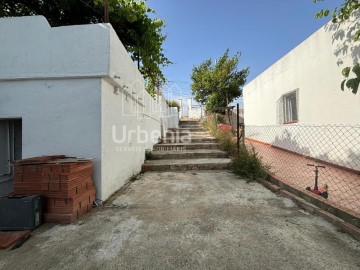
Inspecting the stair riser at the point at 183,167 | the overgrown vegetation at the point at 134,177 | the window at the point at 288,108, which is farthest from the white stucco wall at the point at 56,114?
the window at the point at 288,108

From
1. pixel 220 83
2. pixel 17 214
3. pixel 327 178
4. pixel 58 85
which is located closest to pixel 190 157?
pixel 327 178

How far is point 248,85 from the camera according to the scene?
11.1 meters

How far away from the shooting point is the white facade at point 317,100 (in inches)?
183

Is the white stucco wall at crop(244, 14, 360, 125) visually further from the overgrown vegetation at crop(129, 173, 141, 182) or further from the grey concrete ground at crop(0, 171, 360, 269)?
the overgrown vegetation at crop(129, 173, 141, 182)

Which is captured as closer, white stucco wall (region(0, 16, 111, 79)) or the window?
white stucco wall (region(0, 16, 111, 79))

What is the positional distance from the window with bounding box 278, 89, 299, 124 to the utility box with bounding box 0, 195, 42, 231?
7296 mm

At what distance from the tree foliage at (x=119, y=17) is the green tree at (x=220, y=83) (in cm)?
877

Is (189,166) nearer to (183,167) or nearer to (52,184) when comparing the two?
(183,167)

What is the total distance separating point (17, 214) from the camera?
2377 millimetres

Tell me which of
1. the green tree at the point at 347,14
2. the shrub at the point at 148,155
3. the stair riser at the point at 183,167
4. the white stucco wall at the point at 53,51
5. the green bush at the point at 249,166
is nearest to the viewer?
the white stucco wall at the point at 53,51

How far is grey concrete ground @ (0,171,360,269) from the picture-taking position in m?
1.81

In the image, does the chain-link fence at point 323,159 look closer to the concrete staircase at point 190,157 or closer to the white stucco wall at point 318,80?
the white stucco wall at point 318,80

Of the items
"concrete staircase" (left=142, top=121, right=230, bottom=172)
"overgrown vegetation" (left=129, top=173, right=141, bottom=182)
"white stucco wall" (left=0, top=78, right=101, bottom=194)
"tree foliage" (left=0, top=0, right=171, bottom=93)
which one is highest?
"tree foliage" (left=0, top=0, right=171, bottom=93)

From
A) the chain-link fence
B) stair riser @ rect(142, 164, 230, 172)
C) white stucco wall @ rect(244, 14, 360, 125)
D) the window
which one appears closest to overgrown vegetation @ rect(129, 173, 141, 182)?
stair riser @ rect(142, 164, 230, 172)
